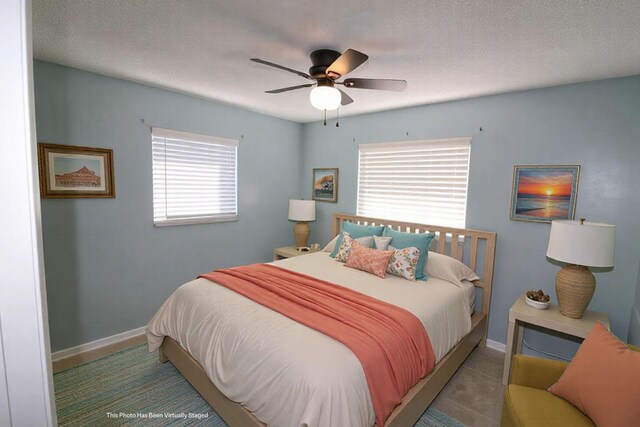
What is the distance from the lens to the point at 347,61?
1.79 metres

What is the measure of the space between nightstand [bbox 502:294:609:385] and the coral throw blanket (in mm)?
935

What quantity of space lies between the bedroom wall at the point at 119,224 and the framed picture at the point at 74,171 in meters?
0.07

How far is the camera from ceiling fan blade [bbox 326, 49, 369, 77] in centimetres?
169

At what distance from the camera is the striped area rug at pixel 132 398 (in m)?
2.04

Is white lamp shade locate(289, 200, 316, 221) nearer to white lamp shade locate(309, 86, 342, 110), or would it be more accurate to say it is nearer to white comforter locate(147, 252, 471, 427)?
white comforter locate(147, 252, 471, 427)

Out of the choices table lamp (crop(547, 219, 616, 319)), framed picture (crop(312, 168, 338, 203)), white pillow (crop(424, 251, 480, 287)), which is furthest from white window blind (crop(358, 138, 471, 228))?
table lamp (crop(547, 219, 616, 319))

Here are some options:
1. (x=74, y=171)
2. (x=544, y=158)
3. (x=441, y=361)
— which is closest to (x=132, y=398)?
(x=74, y=171)

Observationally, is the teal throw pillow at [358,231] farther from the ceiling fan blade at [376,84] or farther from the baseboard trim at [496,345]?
the ceiling fan blade at [376,84]

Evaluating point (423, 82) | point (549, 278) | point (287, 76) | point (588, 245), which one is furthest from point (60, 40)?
point (549, 278)

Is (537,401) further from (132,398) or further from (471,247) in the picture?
(132,398)

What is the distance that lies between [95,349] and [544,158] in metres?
4.63

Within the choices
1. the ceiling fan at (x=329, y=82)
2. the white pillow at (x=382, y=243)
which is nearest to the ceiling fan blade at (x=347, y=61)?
the ceiling fan at (x=329, y=82)

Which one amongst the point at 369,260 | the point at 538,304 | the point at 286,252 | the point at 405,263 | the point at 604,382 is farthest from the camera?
the point at 286,252

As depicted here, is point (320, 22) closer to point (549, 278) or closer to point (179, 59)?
point (179, 59)
